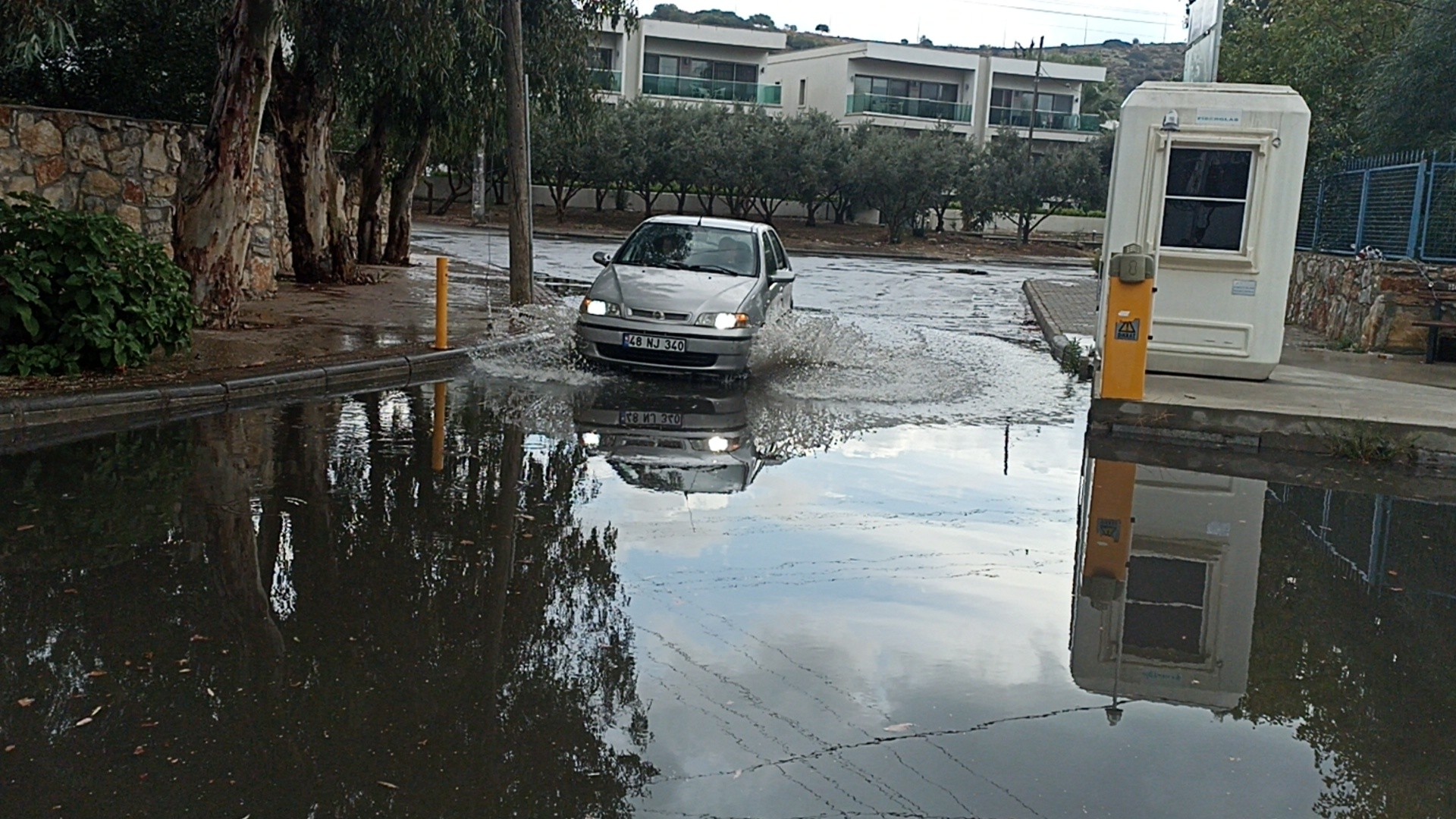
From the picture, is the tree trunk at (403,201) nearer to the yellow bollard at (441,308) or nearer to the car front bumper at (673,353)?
the yellow bollard at (441,308)

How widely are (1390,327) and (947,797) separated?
46.7 ft

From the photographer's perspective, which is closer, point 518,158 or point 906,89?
point 518,158

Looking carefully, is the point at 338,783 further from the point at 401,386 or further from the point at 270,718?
the point at 401,386

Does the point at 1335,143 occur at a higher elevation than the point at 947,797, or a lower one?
higher

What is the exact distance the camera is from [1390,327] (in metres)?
16.2

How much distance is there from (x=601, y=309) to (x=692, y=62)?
59.8m

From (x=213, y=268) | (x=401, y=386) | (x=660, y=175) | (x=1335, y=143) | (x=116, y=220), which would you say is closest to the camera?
(x=116, y=220)

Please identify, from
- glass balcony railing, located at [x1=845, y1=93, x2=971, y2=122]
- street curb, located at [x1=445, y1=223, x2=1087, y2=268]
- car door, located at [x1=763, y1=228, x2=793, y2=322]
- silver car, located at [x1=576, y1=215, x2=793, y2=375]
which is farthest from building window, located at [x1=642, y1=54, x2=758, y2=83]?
silver car, located at [x1=576, y1=215, x2=793, y2=375]

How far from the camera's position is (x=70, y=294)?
10.4m

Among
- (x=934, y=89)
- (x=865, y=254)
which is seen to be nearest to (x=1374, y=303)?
(x=865, y=254)

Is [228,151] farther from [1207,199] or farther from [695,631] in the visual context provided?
[695,631]

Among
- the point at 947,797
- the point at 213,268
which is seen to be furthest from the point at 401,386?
the point at 947,797

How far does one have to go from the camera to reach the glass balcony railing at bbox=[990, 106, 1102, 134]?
7506cm

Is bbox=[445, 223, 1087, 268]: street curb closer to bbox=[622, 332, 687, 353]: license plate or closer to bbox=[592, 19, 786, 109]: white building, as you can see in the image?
bbox=[592, 19, 786, 109]: white building
